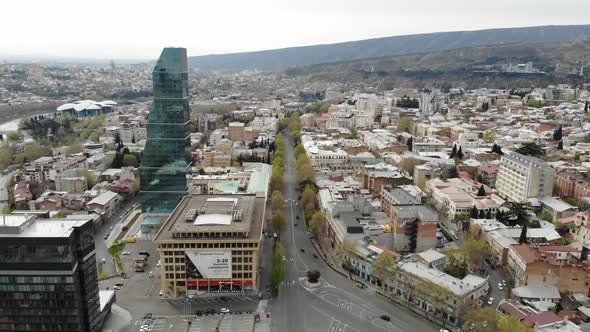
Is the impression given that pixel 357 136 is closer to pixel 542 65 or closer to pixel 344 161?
pixel 344 161

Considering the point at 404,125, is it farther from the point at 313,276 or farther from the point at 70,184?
the point at 313,276

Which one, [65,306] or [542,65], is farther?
[542,65]

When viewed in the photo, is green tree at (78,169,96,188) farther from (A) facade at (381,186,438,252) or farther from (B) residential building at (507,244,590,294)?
(B) residential building at (507,244,590,294)

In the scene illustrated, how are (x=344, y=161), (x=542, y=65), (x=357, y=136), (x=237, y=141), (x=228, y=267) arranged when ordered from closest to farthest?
1. (x=228, y=267)
2. (x=344, y=161)
3. (x=237, y=141)
4. (x=357, y=136)
5. (x=542, y=65)

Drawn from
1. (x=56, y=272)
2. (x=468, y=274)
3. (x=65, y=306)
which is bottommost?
(x=468, y=274)

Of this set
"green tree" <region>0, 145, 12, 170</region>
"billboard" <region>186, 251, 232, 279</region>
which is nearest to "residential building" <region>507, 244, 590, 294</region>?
"billboard" <region>186, 251, 232, 279</region>

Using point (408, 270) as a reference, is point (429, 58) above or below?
above

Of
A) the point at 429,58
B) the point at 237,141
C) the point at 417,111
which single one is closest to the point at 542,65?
the point at 429,58

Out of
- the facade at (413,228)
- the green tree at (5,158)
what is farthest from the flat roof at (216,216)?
the green tree at (5,158)
